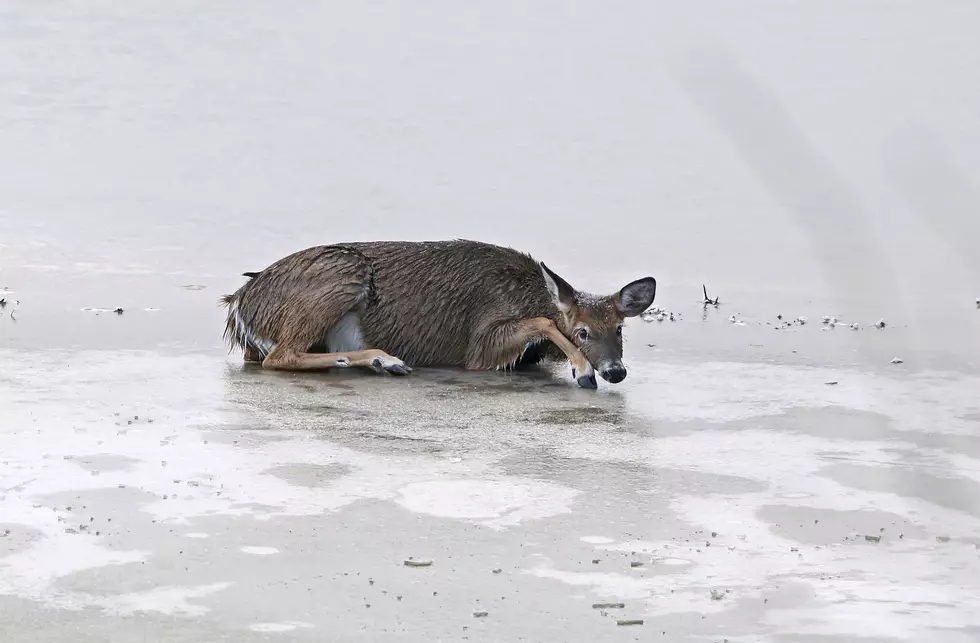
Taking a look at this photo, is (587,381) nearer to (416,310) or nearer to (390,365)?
(390,365)

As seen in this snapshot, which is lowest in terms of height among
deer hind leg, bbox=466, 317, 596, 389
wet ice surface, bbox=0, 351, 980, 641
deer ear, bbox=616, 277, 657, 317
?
→ wet ice surface, bbox=0, 351, 980, 641

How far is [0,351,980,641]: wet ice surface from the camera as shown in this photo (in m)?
4.23

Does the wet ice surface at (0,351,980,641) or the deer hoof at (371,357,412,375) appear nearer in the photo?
the wet ice surface at (0,351,980,641)

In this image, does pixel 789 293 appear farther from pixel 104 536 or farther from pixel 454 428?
pixel 104 536

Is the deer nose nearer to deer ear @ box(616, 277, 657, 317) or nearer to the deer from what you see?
the deer

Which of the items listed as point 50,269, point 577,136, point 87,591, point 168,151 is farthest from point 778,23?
point 87,591

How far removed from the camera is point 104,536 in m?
4.88

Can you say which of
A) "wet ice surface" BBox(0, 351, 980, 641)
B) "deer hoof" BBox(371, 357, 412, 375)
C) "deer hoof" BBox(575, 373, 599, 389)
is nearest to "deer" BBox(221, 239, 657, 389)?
"deer hoof" BBox(371, 357, 412, 375)

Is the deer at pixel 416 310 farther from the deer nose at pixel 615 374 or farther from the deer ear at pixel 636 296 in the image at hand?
the deer nose at pixel 615 374

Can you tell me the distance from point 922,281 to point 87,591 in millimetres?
8656

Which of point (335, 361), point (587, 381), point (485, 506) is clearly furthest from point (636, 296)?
point (485, 506)

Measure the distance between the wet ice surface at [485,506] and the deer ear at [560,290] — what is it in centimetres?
67

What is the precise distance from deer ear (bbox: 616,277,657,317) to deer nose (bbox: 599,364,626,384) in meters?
0.59

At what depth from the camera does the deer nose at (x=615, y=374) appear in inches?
320
